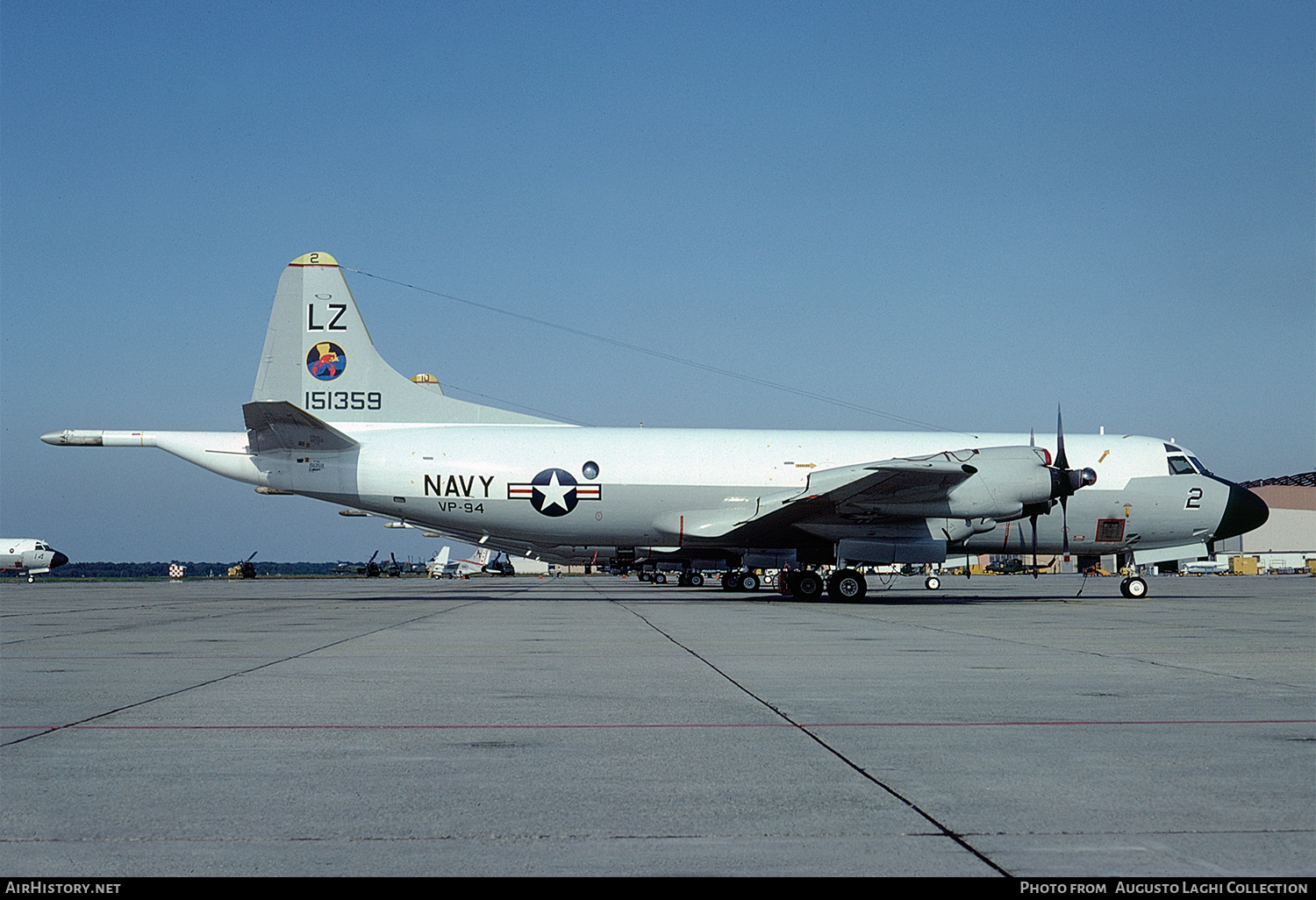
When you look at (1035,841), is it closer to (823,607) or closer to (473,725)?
(473,725)

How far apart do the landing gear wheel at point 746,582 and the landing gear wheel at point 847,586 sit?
39.3ft

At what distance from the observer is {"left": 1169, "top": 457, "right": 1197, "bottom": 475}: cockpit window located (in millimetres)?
30016

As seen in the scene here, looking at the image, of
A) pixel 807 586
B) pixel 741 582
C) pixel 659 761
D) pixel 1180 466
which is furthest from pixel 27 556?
pixel 659 761

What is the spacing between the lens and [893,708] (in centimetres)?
811

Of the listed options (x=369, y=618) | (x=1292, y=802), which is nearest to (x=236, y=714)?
(x=1292, y=802)

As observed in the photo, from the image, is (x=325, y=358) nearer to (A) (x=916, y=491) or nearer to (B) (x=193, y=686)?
(A) (x=916, y=491)

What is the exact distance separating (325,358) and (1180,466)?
953 inches

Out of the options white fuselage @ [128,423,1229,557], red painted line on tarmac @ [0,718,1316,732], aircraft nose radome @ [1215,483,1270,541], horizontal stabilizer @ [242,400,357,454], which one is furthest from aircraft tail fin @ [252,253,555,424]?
aircraft nose radome @ [1215,483,1270,541]

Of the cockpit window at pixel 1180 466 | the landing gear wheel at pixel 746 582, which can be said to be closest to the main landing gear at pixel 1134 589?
the cockpit window at pixel 1180 466

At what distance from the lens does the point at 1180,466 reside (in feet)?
98.7

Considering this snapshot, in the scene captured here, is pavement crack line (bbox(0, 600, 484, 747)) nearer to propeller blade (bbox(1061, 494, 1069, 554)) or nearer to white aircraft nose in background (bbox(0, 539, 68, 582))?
propeller blade (bbox(1061, 494, 1069, 554))

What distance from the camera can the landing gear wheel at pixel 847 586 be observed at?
28125 millimetres

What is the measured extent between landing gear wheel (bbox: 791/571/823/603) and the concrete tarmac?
15.7m

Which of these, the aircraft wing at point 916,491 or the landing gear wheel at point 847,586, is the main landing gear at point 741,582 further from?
the aircraft wing at point 916,491
